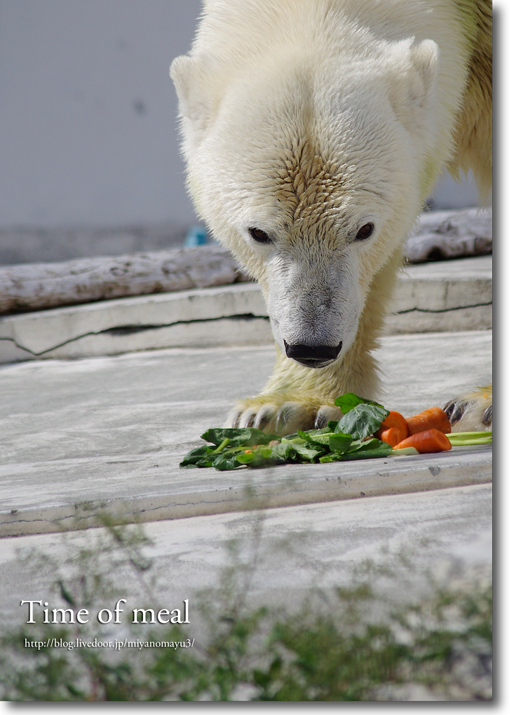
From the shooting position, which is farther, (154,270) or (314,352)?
(154,270)

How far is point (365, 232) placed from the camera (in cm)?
189

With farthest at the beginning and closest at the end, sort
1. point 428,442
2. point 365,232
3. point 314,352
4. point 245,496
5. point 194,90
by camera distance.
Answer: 1. point 194,90
2. point 365,232
3. point 314,352
4. point 428,442
5. point 245,496

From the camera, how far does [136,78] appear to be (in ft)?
25.7

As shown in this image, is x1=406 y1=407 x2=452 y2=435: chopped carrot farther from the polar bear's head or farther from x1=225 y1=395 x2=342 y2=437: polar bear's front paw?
x1=225 y1=395 x2=342 y2=437: polar bear's front paw

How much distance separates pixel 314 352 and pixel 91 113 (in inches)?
270

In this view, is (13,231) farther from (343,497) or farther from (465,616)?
(465,616)

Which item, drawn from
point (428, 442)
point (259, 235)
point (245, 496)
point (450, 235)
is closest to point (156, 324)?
point (450, 235)

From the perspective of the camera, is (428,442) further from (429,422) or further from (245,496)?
(245,496)

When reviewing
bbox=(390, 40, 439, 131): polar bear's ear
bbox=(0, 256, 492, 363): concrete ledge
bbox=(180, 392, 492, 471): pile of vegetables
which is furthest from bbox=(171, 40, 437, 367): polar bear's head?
bbox=(0, 256, 492, 363): concrete ledge

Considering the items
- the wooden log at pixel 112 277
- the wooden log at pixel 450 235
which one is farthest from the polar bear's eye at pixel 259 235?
the wooden log at pixel 450 235

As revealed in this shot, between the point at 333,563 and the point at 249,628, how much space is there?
0.22 metres

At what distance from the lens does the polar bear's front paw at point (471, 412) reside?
193 cm

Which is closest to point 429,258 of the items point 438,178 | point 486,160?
point 486,160

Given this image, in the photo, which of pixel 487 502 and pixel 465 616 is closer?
pixel 465 616
